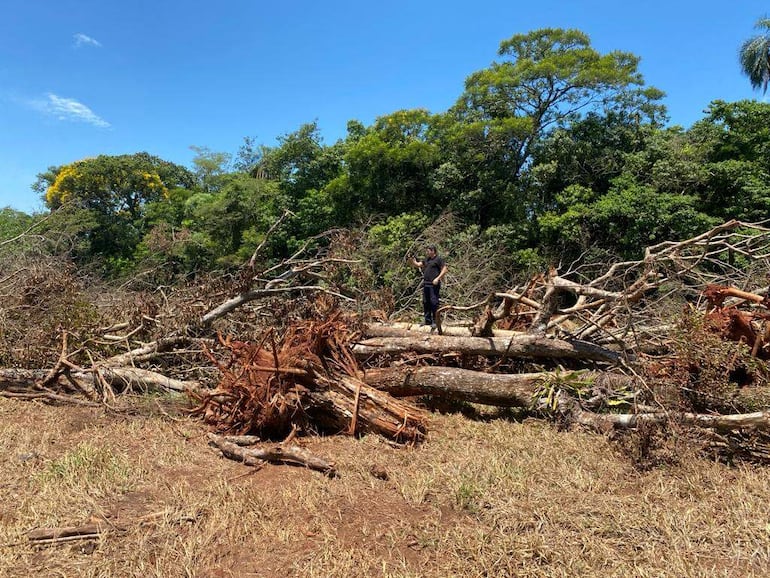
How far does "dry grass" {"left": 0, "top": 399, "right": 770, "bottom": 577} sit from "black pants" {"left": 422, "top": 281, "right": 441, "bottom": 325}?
302 cm

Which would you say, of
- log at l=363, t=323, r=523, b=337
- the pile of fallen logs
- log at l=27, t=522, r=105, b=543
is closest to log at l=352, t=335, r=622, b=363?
the pile of fallen logs

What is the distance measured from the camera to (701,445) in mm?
3773

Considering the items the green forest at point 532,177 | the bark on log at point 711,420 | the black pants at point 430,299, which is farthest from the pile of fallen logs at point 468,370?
the green forest at point 532,177

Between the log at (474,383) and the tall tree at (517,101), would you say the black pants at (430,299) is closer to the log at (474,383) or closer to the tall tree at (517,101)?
the log at (474,383)

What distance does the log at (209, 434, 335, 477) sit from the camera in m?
3.84

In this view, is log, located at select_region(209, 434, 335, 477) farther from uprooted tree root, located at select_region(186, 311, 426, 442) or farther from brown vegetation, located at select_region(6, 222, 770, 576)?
uprooted tree root, located at select_region(186, 311, 426, 442)

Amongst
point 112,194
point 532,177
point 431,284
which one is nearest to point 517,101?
point 532,177

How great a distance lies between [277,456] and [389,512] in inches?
47.1

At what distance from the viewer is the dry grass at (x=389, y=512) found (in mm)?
2564

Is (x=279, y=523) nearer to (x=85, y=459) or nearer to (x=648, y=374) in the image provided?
(x=85, y=459)

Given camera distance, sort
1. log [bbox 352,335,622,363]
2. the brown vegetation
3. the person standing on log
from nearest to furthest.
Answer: the brown vegetation, log [bbox 352,335,622,363], the person standing on log

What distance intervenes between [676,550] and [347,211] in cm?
1477

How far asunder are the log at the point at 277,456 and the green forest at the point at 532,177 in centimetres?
762

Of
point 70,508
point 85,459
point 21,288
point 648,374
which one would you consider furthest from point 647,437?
point 21,288
